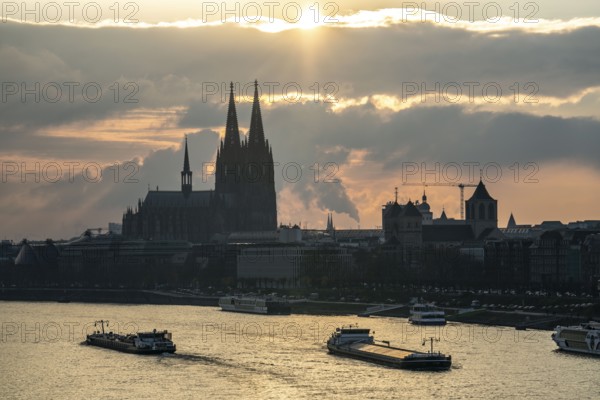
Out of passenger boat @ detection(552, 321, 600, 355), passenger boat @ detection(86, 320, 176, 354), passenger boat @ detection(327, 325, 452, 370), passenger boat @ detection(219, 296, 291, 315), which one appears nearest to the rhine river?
passenger boat @ detection(327, 325, 452, 370)

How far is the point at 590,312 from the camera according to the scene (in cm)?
13762

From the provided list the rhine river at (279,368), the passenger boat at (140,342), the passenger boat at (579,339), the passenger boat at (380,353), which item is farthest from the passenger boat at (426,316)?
the passenger boat at (140,342)

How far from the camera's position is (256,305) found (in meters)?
170

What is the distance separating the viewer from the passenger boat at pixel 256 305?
552 feet

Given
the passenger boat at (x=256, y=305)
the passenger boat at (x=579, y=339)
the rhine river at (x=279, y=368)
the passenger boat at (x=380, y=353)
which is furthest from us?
the passenger boat at (x=256, y=305)

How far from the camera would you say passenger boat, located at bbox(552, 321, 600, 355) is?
111 metres

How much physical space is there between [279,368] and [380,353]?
27.9 feet

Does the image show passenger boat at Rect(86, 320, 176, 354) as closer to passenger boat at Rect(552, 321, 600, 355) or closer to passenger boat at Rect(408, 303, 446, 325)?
passenger boat at Rect(552, 321, 600, 355)

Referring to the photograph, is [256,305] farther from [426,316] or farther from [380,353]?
[380,353]

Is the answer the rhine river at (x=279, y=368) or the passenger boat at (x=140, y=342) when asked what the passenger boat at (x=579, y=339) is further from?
the passenger boat at (x=140, y=342)

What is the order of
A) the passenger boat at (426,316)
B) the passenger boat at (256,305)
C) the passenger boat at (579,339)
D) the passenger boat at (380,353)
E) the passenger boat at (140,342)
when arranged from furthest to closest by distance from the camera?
the passenger boat at (256,305), the passenger boat at (426,316), the passenger boat at (140,342), the passenger boat at (579,339), the passenger boat at (380,353)

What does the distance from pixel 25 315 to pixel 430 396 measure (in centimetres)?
8594

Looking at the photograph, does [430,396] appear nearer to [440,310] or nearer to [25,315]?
[440,310]

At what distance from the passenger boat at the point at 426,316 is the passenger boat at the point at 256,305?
26.0 meters
